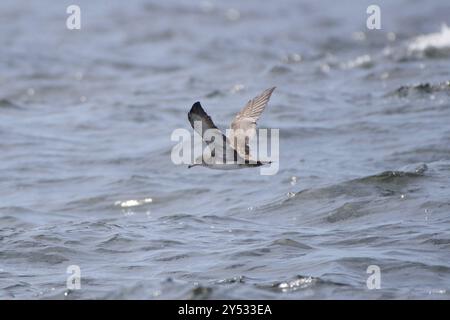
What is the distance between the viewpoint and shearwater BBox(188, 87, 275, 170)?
324 inches

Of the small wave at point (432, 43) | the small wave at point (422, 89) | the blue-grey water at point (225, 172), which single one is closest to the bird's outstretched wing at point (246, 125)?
the blue-grey water at point (225, 172)

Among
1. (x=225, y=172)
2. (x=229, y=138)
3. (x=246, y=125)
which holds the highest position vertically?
(x=246, y=125)

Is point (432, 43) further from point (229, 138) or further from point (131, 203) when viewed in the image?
point (229, 138)

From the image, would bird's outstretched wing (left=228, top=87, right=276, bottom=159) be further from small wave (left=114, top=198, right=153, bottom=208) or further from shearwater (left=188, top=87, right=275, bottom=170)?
small wave (left=114, top=198, right=153, bottom=208)

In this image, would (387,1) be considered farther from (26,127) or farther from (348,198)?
(348,198)

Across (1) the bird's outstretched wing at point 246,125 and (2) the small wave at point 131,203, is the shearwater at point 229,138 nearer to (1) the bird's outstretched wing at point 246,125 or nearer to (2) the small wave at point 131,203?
(1) the bird's outstretched wing at point 246,125

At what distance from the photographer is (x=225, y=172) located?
1329cm

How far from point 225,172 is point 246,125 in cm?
378

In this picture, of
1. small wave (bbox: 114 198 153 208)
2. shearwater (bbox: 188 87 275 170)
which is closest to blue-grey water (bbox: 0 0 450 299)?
small wave (bbox: 114 198 153 208)

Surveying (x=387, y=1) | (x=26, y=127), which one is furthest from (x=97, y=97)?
(x=387, y=1)

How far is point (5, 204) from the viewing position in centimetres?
1236

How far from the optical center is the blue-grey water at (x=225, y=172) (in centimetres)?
919

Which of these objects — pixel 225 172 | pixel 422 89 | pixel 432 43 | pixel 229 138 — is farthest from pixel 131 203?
pixel 432 43

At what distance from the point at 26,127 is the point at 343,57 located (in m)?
7.27
